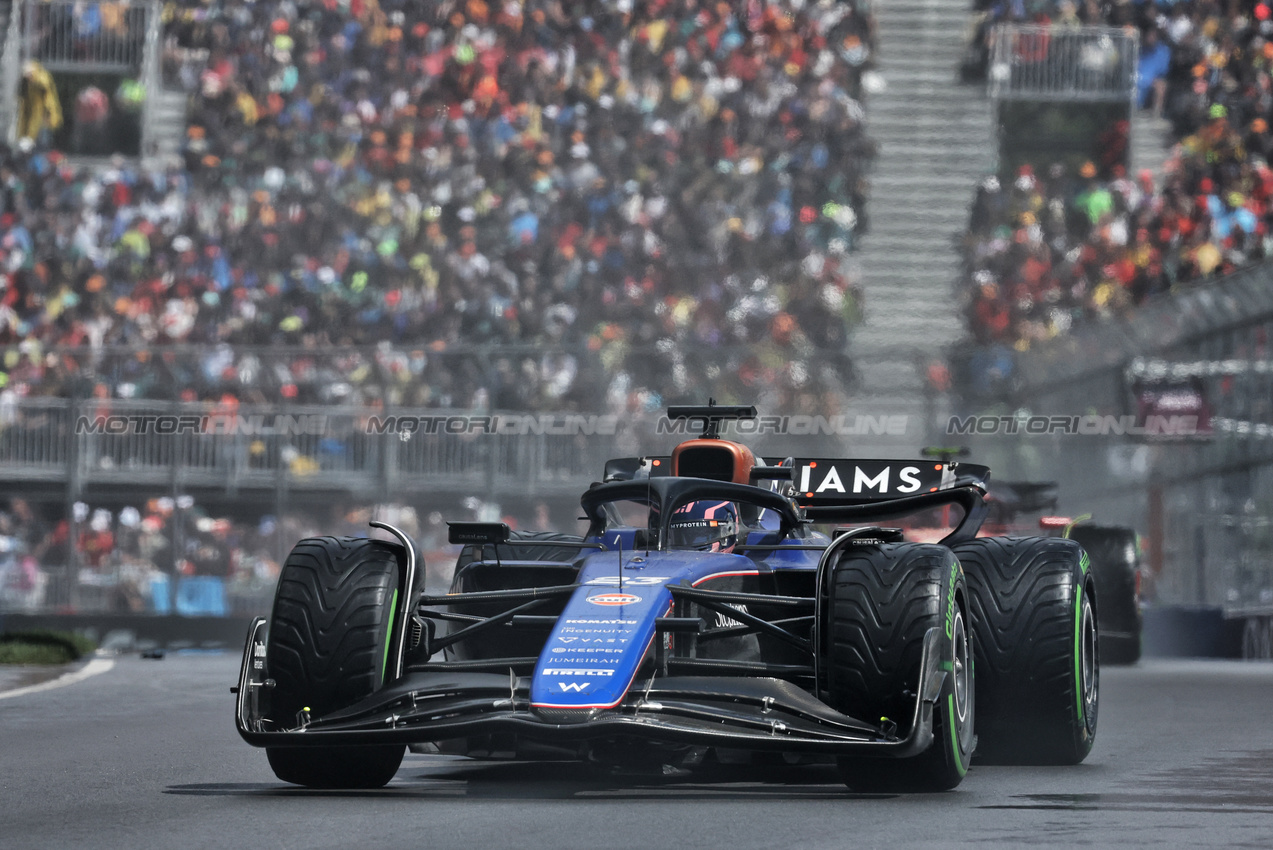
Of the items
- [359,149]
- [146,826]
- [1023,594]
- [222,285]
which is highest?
[359,149]

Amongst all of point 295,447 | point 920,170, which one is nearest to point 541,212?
point 920,170

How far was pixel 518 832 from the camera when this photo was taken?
18.7 ft

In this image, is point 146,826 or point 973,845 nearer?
point 973,845

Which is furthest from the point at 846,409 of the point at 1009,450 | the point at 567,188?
the point at 567,188

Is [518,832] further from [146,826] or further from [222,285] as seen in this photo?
[222,285]

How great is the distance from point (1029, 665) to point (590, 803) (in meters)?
2.20

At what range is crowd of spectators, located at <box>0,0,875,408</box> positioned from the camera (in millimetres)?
22016

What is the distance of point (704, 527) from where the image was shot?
8203mm

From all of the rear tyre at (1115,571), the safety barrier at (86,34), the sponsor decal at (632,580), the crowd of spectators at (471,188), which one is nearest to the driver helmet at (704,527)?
the sponsor decal at (632,580)

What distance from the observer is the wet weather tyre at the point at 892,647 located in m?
6.48

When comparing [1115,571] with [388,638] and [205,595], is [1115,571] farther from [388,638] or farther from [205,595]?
[388,638]

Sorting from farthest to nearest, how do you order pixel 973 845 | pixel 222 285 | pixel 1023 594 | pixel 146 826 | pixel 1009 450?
pixel 222 285, pixel 1009 450, pixel 1023 594, pixel 146 826, pixel 973 845

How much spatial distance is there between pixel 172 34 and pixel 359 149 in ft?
9.50

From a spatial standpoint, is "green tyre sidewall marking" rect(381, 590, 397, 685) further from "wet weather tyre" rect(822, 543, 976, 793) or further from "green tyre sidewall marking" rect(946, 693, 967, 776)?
"green tyre sidewall marking" rect(946, 693, 967, 776)
